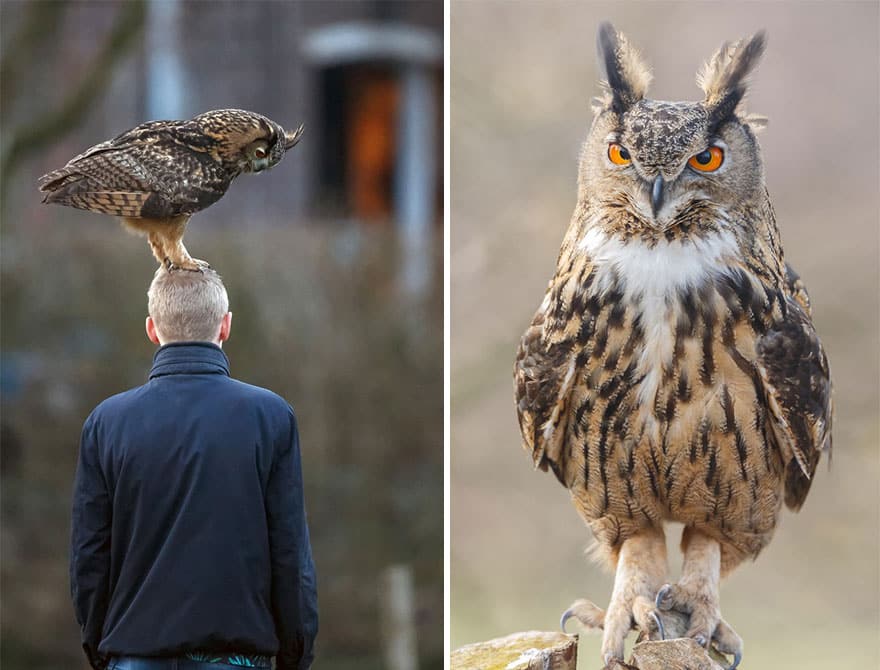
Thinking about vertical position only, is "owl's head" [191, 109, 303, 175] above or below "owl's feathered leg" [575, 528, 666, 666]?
above

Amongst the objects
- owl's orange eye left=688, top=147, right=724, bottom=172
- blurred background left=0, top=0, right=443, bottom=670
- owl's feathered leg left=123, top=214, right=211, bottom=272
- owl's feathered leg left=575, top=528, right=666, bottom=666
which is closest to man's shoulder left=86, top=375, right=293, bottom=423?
owl's feathered leg left=123, top=214, right=211, bottom=272

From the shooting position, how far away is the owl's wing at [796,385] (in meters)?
1.85

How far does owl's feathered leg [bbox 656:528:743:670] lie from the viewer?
6.32ft

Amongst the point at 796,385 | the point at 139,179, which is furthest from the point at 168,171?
the point at 796,385

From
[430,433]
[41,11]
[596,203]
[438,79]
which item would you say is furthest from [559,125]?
[438,79]

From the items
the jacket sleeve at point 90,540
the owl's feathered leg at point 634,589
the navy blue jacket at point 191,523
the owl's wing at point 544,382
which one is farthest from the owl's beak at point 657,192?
the jacket sleeve at point 90,540

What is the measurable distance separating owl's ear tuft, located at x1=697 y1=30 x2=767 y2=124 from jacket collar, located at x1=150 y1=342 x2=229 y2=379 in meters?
0.85

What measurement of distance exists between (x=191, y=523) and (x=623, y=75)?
36.2 inches

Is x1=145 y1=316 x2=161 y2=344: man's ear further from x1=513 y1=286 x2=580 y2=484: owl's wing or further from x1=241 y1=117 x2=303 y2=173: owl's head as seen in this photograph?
x1=513 y1=286 x2=580 y2=484: owl's wing

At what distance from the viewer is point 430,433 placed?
5.18m

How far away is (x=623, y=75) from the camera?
1802mm

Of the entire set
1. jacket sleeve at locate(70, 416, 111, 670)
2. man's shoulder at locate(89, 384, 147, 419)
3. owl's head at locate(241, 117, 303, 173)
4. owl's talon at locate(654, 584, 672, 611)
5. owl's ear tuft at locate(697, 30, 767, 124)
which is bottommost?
owl's talon at locate(654, 584, 672, 611)

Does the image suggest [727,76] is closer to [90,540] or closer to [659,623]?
[659,623]

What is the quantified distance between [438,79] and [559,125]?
5.36 meters
